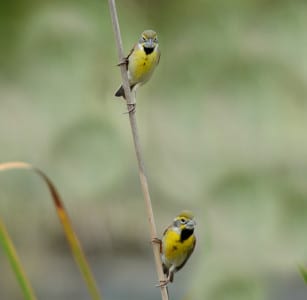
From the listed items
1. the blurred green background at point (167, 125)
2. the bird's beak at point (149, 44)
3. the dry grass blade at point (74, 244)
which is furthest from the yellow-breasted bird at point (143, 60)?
the blurred green background at point (167, 125)

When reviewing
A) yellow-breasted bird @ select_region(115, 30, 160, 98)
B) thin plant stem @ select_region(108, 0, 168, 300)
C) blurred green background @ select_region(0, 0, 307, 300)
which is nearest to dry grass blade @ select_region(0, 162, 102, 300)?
thin plant stem @ select_region(108, 0, 168, 300)

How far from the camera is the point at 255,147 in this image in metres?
3.78

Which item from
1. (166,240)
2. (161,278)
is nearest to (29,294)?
(161,278)

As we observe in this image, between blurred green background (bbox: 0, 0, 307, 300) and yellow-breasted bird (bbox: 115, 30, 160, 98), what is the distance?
6.05ft

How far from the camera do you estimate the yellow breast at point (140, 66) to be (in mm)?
1733

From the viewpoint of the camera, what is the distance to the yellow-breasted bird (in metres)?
1.74

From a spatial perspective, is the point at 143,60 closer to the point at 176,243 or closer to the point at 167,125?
the point at 176,243

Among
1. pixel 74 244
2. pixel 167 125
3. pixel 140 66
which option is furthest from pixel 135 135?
pixel 167 125

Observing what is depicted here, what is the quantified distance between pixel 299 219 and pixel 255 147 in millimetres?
290

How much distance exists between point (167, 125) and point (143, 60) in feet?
6.51

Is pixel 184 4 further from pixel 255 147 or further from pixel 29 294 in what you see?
pixel 29 294

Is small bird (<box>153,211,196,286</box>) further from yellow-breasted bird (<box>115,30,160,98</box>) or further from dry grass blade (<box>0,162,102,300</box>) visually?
dry grass blade (<box>0,162,102,300</box>)

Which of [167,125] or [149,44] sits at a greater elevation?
[149,44]

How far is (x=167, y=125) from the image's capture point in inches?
147
